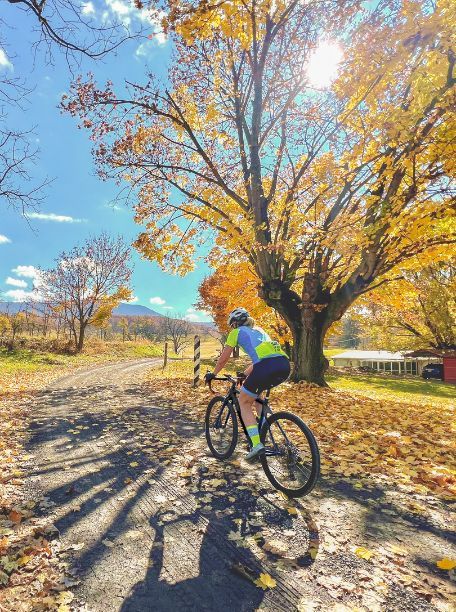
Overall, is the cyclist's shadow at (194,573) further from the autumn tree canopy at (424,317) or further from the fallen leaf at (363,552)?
the autumn tree canopy at (424,317)

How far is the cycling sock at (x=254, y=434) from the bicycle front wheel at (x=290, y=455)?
78 millimetres

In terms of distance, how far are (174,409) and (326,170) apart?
8.28 metres

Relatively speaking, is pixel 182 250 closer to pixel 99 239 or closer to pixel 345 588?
pixel 345 588

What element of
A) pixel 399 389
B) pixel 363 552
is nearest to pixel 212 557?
pixel 363 552

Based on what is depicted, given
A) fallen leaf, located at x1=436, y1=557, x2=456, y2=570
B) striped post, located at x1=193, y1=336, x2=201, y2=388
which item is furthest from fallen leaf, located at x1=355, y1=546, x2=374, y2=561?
striped post, located at x1=193, y1=336, x2=201, y2=388

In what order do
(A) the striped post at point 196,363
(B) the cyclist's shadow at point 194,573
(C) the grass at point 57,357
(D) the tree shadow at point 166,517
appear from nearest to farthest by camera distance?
(B) the cyclist's shadow at point 194,573
(D) the tree shadow at point 166,517
(A) the striped post at point 196,363
(C) the grass at point 57,357

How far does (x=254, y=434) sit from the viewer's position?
451 centimetres

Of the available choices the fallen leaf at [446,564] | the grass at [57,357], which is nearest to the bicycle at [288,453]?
the fallen leaf at [446,564]

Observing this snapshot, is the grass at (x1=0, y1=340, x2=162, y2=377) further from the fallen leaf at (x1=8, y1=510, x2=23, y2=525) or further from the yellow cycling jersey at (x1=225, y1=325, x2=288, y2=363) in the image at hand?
the yellow cycling jersey at (x1=225, y1=325, x2=288, y2=363)

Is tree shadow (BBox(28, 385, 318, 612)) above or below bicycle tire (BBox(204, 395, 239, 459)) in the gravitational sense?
below

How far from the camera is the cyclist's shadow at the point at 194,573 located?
253 centimetres

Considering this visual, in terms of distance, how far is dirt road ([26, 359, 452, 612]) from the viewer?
2.60 m

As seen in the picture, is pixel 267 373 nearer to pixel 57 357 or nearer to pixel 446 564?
pixel 446 564

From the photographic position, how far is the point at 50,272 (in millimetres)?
37000
